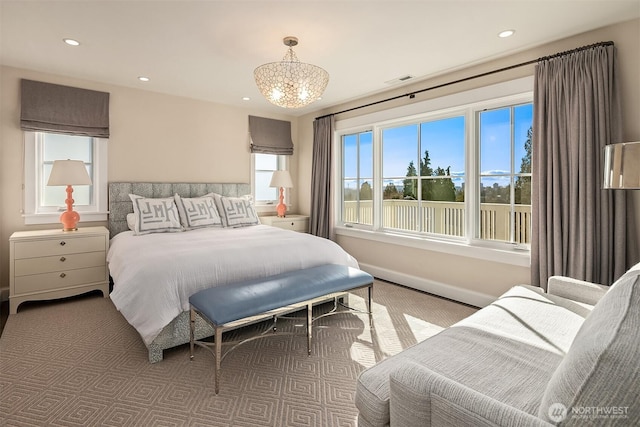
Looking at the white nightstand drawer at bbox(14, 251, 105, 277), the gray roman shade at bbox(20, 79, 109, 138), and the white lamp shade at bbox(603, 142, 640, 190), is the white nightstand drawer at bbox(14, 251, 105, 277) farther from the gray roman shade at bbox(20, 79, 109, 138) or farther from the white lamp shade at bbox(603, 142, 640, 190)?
the white lamp shade at bbox(603, 142, 640, 190)

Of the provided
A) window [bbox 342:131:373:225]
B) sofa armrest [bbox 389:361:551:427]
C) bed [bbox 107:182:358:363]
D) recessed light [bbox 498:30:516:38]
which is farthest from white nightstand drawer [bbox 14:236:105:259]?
recessed light [bbox 498:30:516:38]

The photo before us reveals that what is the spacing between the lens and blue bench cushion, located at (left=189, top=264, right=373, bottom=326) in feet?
6.59

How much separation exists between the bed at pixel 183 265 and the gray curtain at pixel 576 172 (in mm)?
1768

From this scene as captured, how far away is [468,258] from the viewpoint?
341 cm

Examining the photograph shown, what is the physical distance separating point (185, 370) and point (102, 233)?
2.13m

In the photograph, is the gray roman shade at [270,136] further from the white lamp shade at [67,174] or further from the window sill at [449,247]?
the white lamp shade at [67,174]

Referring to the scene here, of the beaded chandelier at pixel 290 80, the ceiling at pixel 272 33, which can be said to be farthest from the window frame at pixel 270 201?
the beaded chandelier at pixel 290 80

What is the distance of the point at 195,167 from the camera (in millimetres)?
4586

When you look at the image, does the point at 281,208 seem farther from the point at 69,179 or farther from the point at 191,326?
the point at 191,326

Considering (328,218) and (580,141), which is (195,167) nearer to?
(328,218)

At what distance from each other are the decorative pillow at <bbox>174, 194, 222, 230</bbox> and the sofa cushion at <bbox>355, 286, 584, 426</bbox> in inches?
121

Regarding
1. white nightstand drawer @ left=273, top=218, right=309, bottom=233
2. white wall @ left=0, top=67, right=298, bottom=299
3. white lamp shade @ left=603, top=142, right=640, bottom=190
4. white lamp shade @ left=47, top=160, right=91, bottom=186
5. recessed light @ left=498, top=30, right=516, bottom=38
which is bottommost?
white nightstand drawer @ left=273, top=218, right=309, bottom=233

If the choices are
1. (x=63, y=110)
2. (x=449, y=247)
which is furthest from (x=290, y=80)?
(x=63, y=110)

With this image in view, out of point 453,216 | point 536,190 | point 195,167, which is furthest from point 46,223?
point 536,190
